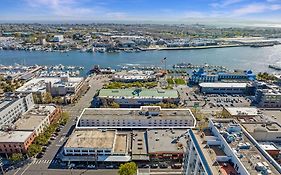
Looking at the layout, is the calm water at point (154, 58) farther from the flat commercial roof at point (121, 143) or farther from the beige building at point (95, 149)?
the beige building at point (95, 149)

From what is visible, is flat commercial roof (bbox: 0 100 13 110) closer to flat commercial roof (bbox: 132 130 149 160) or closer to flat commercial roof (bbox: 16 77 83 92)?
→ flat commercial roof (bbox: 16 77 83 92)

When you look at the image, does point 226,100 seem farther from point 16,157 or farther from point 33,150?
point 16,157

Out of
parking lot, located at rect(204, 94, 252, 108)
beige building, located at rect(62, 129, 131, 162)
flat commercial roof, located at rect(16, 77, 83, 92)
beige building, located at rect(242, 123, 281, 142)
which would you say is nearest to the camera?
beige building, located at rect(242, 123, 281, 142)

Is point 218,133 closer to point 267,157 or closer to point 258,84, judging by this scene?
point 267,157

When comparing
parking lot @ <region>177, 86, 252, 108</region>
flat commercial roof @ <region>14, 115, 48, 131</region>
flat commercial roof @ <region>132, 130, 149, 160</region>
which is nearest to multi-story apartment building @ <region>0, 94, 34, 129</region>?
flat commercial roof @ <region>14, 115, 48, 131</region>

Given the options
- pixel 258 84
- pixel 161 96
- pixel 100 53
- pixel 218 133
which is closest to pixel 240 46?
pixel 100 53

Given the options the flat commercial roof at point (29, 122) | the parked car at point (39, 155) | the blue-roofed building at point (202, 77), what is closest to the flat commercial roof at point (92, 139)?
the parked car at point (39, 155)
